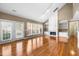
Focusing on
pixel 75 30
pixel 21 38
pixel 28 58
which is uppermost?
pixel 75 30

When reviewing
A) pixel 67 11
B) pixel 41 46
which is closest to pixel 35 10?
pixel 67 11

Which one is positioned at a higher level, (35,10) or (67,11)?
(35,10)

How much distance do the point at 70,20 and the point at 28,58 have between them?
2186 mm

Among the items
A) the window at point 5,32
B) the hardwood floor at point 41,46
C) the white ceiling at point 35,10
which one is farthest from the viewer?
the white ceiling at point 35,10

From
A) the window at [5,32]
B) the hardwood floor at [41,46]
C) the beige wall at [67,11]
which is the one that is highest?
the beige wall at [67,11]

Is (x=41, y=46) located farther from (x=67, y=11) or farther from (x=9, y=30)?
(x=67, y=11)

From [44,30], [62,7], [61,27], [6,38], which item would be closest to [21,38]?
[6,38]

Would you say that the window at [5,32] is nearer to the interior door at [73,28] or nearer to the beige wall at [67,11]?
the beige wall at [67,11]

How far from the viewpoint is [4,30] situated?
4125 millimetres

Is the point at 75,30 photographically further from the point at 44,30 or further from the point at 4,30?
the point at 4,30

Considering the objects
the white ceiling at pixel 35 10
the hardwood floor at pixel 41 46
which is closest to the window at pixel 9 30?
the hardwood floor at pixel 41 46

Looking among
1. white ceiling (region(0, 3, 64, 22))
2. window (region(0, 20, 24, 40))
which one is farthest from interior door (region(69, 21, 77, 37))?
window (region(0, 20, 24, 40))

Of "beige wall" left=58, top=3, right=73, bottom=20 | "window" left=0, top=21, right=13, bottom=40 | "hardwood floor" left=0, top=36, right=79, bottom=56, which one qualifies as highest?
"beige wall" left=58, top=3, right=73, bottom=20

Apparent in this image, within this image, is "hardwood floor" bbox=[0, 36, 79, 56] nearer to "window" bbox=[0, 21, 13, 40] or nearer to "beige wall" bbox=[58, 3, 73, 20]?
"window" bbox=[0, 21, 13, 40]
